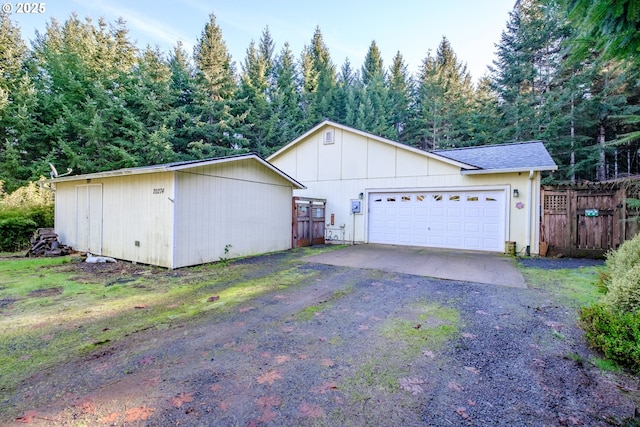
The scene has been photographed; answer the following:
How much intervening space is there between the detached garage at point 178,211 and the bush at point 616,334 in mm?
7082

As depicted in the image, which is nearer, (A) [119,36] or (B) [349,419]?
(B) [349,419]

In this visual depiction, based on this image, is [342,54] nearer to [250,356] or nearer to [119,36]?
[119,36]

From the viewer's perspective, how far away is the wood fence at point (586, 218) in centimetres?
780

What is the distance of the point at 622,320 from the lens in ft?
8.82

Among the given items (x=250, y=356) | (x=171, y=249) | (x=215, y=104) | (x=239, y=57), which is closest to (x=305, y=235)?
(x=171, y=249)

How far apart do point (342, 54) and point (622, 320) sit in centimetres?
3030

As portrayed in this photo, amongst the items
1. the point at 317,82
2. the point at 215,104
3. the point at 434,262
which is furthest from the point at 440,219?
the point at 317,82

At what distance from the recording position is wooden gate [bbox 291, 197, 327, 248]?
10665 mm

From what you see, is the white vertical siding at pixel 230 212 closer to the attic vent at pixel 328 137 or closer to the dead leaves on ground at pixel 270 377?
the attic vent at pixel 328 137

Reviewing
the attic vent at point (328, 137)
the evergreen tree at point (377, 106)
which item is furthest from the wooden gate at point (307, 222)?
the evergreen tree at point (377, 106)

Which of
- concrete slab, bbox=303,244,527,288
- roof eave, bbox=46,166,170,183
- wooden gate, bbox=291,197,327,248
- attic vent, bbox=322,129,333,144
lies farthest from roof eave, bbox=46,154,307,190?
attic vent, bbox=322,129,333,144

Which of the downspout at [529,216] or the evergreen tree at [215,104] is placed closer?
the downspout at [529,216]

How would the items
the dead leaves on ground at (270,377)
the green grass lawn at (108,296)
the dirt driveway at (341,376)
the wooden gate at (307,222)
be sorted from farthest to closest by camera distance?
1. the wooden gate at (307,222)
2. the green grass lawn at (108,296)
3. the dead leaves on ground at (270,377)
4. the dirt driveway at (341,376)

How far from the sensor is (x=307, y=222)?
11.2 meters
